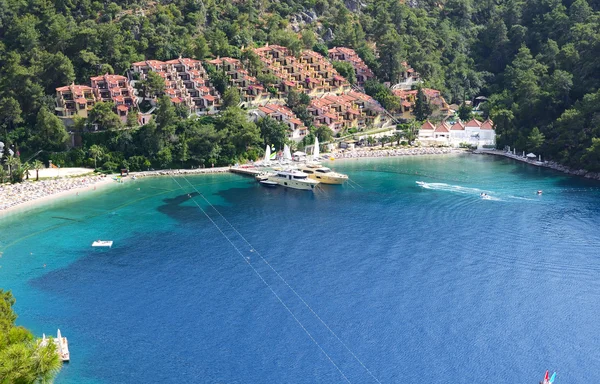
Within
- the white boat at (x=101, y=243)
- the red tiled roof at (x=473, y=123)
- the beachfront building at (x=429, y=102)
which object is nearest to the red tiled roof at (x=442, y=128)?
the red tiled roof at (x=473, y=123)

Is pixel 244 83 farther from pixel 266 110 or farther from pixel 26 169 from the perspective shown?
pixel 26 169

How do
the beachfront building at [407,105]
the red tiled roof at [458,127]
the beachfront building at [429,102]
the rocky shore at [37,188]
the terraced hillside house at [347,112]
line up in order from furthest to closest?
1. the beachfront building at [407,105]
2. the beachfront building at [429,102]
3. the red tiled roof at [458,127]
4. the terraced hillside house at [347,112]
5. the rocky shore at [37,188]

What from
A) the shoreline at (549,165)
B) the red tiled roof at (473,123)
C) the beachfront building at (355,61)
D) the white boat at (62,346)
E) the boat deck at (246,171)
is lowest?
the white boat at (62,346)

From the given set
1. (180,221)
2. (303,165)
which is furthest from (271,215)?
(303,165)

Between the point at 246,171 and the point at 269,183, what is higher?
the point at 246,171

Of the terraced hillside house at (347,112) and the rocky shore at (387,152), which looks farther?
the terraced hillside house at (347,112)

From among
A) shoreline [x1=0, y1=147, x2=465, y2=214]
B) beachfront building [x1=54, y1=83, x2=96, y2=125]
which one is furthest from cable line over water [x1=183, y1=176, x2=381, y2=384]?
beachfront building [x1=54, y1=83, x2=96, y2=125]

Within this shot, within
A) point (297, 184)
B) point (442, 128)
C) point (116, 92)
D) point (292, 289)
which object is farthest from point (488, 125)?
point (292, 289)

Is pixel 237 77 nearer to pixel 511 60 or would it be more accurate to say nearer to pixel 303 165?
pixel 303 165

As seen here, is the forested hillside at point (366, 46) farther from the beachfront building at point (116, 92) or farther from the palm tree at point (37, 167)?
the palm tree at point (37, 167)
